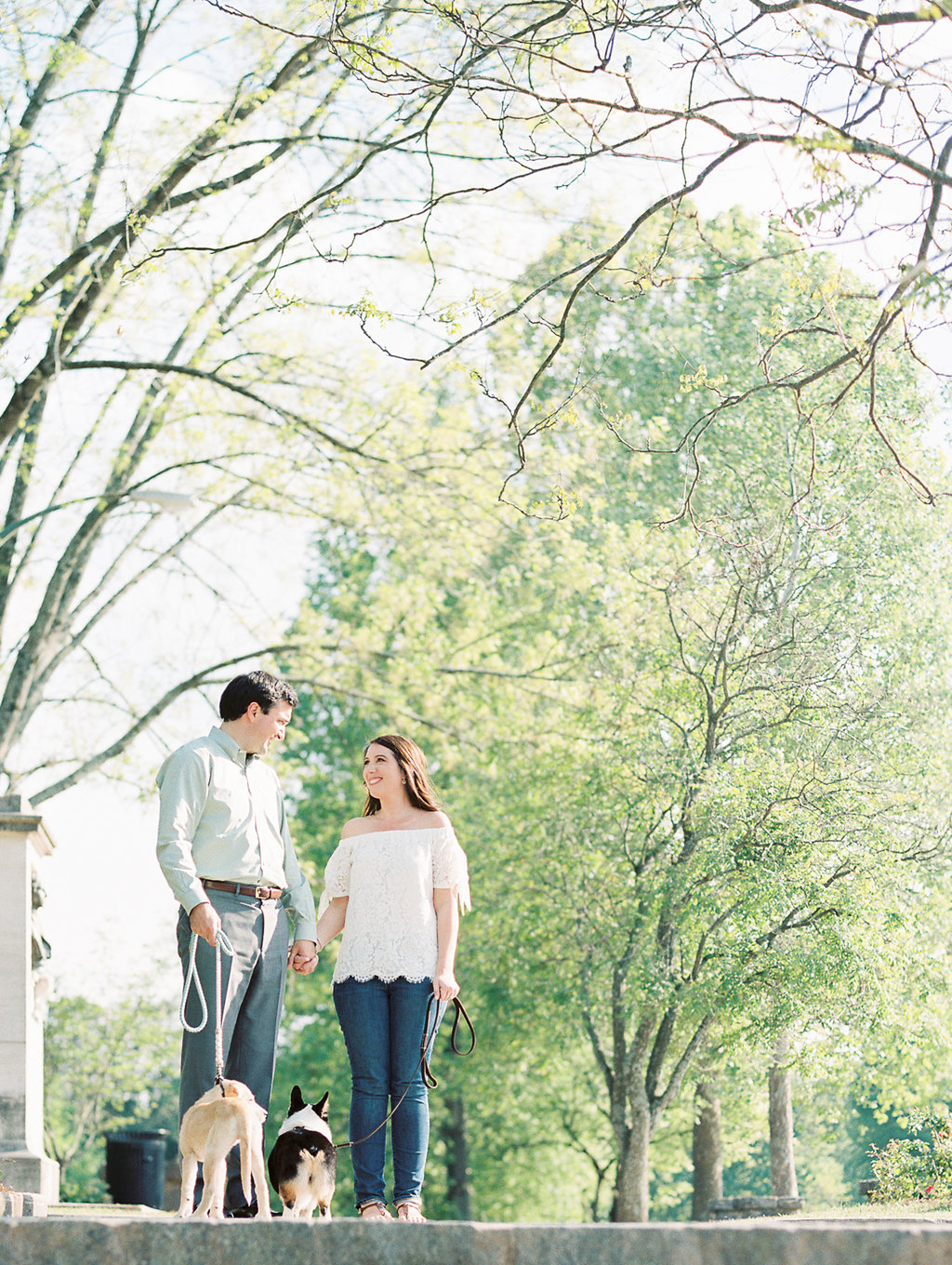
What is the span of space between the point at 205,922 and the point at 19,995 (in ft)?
13.9

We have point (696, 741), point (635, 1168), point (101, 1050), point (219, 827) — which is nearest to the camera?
point (219, 827)

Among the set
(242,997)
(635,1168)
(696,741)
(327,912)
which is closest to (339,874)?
(327,912)

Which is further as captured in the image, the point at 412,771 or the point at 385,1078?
the point at 412,771

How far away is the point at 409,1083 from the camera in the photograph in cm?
507

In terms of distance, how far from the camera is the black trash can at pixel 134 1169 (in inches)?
636

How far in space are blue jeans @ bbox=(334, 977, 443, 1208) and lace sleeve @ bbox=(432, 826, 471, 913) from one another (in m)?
0.36

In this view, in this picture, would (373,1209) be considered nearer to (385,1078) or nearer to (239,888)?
(385,1078)

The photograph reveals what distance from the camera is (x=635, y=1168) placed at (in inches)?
631

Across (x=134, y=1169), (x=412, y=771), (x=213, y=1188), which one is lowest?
(x=134, y=1169)

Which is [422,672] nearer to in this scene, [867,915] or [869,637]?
[869,637]

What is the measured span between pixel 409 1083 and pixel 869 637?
11.7 m

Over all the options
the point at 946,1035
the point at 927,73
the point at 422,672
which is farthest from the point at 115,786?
the point at 927,73

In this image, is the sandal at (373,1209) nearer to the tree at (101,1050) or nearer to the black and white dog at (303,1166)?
the black and white dog at (303,1166)

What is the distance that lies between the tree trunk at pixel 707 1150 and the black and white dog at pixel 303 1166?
53.3 ft
